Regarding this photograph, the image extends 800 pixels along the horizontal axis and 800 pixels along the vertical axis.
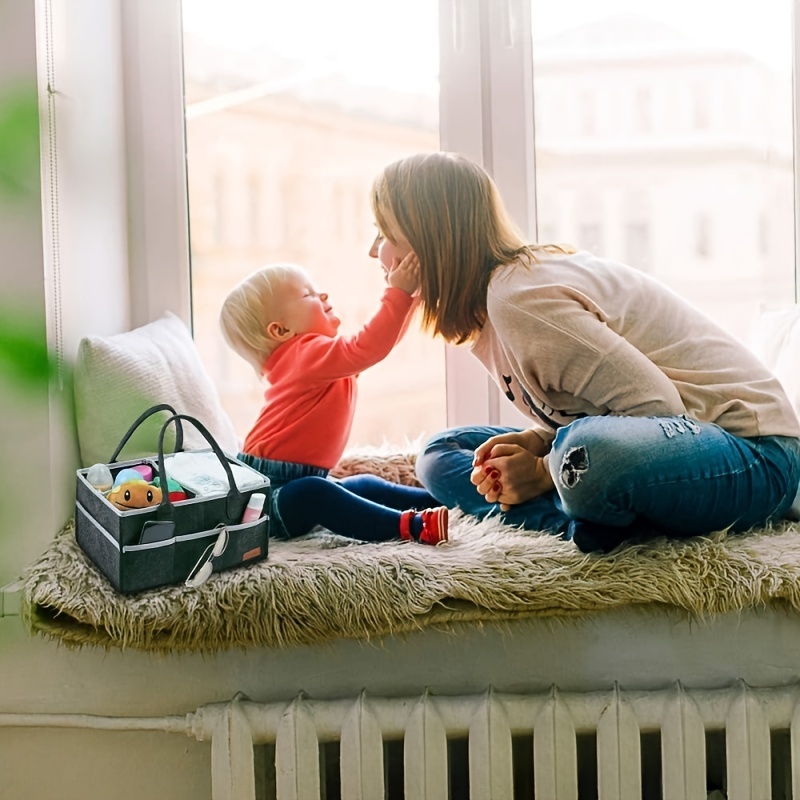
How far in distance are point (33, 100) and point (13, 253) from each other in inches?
8.3

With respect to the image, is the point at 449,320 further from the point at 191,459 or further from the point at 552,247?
the point at 191,459

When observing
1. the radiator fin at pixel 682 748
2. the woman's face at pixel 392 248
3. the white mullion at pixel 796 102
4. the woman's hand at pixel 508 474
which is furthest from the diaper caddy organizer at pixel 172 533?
the white mullion at pixel 796 102

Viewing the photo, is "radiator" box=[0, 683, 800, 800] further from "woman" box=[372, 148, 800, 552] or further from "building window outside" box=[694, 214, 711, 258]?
"building window outside" box=[694, 214, 711, 258]

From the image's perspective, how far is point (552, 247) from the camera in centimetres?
138

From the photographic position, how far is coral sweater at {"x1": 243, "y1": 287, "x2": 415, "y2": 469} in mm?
1398

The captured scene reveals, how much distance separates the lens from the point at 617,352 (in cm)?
118

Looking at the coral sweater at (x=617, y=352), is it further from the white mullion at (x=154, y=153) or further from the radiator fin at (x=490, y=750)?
the white mullion at (x=154, y=153)

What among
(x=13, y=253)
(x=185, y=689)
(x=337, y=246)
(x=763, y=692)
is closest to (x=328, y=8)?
(x=337, y=246)

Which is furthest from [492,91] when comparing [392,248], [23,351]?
[23,351]

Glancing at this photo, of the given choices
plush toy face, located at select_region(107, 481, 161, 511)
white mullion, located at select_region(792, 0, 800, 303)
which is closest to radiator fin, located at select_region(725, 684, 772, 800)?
plush toy face, located at select_region(107, 481, 161, 511)

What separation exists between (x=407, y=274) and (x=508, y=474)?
1.17ft

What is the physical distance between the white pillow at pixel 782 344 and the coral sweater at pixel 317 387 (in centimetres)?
65

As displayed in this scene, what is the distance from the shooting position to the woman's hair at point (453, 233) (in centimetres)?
133

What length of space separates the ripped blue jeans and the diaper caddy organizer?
420mm
